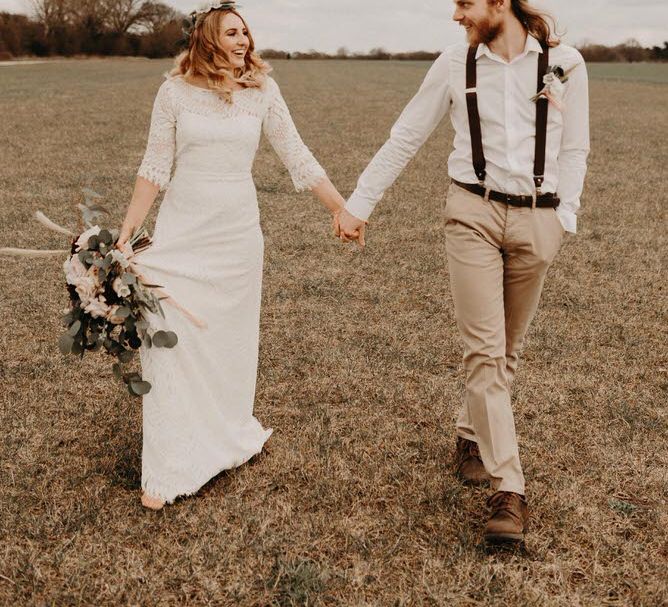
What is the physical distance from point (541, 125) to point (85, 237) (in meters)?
2.13

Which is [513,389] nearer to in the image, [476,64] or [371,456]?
[371,456]

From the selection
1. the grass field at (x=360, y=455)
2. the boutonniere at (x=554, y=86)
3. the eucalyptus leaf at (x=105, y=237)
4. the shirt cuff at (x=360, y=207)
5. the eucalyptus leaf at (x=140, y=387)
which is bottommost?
the grass field at (x=360, y=455)

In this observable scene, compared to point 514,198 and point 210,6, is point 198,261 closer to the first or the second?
point 210,6

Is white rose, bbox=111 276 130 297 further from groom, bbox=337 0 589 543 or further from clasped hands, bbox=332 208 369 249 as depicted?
groom, bbox=337 0 589 543

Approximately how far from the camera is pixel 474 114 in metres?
3.38

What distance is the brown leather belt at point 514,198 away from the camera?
3.41 meters

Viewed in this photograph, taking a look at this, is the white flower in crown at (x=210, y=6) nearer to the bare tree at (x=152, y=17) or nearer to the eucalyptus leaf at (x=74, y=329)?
the eucalyptus leaf at (x=74, y=329)

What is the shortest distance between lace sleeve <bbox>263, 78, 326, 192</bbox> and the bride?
11mm

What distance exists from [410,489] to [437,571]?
70 cm

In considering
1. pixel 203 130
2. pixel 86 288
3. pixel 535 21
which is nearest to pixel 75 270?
pixel 86 288

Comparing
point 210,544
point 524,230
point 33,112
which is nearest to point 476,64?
point 524,230

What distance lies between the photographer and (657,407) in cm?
500

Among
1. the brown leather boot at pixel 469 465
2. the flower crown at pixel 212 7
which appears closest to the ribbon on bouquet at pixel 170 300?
the flower crown at pixel 212 7

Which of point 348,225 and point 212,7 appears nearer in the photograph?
point 212,7
